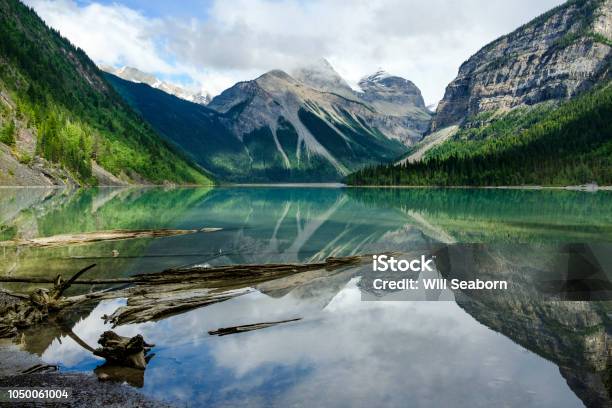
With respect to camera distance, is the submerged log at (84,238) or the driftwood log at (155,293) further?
the submerged log at (84,238)

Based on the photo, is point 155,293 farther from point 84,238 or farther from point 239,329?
point 84,238

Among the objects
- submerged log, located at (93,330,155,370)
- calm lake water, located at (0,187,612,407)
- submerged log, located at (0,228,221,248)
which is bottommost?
calm lake water, located at (0,187,612,407)

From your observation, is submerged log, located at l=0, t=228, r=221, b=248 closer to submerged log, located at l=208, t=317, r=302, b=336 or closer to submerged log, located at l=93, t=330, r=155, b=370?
submerged log, located at l=208, t=317, r=302, b=336

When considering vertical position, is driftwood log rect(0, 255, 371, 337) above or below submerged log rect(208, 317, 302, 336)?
above

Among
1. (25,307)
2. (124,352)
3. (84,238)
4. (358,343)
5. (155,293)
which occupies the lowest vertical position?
(358,343)

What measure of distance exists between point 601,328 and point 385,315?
26.4ft

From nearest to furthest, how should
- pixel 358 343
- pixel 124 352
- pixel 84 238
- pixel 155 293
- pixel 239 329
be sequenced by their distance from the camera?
pixel 124 352
pixel 358 343
pixel 239 329
pixel 155 293
pixel 84 238

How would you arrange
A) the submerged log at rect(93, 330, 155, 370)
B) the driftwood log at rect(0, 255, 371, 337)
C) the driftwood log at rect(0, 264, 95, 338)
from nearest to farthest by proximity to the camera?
the submerged log at rect(93, 330, 155, 370) → the driftwood log at rect(0, 264, 95, 338) → the driftwood log at rect(0, 255, 371, 337)

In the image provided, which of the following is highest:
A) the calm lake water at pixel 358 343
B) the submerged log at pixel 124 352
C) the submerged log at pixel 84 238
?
the submerged log at pixel 84 238

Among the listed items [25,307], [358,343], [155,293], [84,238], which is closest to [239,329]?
[358,343]

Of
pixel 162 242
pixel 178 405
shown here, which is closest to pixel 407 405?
pixel 178 405

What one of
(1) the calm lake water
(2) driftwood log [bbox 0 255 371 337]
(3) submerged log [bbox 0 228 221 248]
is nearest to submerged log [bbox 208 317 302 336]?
(1) the calm lake water

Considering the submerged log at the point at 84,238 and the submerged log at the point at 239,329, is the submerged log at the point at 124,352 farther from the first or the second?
the submerged log at the point at 84,238

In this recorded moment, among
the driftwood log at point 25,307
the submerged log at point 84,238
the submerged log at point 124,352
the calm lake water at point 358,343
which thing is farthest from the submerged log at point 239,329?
the submerged log at point 84,238
